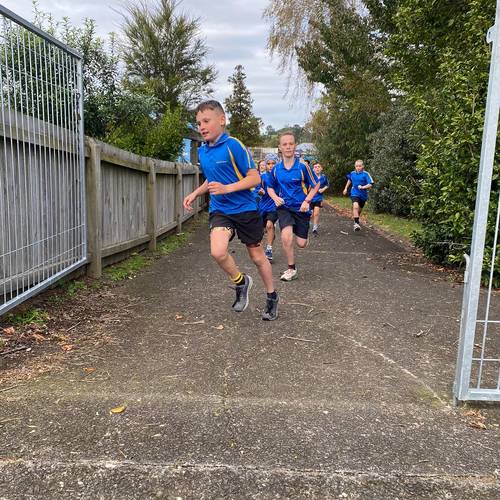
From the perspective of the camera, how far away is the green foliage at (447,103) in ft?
20.0

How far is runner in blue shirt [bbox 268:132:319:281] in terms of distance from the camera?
6148mm

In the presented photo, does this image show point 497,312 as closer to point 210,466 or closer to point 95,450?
point 210,466

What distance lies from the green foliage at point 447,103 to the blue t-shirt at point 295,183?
177cm

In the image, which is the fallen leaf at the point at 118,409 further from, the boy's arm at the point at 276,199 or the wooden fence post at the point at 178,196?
the wooden fence post at the point at 178,196

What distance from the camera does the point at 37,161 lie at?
4.39m

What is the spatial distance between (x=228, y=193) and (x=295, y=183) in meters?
2.24

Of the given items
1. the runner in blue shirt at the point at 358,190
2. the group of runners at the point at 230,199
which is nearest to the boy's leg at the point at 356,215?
the runner in blue shirt at the point at 358,190

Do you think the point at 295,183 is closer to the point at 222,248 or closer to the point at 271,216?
the point at 271,216

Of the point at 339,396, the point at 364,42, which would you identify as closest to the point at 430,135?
the point at 339,396

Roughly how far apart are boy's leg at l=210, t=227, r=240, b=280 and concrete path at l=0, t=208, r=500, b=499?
21.4 inches

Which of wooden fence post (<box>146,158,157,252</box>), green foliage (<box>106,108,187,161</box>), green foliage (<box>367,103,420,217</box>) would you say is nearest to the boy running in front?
wooden fence post (<box>146,158,157,252</box>)

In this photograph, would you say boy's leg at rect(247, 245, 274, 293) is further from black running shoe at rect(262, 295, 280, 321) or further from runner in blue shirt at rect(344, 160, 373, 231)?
runner in blue shirt at rect(344, 160, 373, 231)

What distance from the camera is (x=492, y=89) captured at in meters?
2.59

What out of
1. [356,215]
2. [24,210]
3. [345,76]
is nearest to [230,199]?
[24,210]
